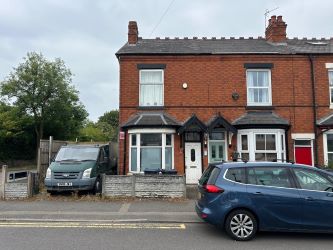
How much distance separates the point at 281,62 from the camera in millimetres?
17453

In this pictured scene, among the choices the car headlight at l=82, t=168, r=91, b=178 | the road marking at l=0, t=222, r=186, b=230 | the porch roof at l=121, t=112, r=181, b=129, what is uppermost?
the porch roof at l=121, t=112, r=181, b=129

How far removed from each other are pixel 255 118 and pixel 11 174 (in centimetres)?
1102

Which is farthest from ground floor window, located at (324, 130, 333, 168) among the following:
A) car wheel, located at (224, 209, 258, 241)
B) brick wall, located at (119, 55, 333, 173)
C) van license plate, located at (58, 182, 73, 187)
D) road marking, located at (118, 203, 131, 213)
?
van license plate, located at (58, 182, 73, 187)

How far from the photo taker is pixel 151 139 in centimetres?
1647

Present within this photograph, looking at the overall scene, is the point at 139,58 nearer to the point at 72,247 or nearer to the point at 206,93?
the point at 206,93

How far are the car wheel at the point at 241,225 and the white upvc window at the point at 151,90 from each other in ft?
34.3

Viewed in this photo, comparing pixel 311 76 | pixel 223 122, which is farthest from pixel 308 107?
pixel 223 122

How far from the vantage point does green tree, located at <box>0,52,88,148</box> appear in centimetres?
4006

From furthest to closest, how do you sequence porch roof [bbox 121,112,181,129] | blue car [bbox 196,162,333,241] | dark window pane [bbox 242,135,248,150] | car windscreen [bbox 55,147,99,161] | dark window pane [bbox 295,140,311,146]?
dark window pane [bbox 295,140,311,146] < dark window pane [bbox 242,135,248,150] < porch roof [bbox 121,112,181,129] < car windscreen [bbox 55,147,99,161] < blue car [bbox 196,162,333,241]

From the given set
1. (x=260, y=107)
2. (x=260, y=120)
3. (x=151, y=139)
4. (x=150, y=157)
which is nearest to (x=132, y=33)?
(x=151, y=139)

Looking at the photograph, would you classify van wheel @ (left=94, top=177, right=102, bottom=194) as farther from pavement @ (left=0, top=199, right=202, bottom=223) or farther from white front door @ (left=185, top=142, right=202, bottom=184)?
white front door @ (left=185, top=142, right=202, bottom=184)

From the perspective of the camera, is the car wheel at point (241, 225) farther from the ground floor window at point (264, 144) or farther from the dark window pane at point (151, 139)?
the dark window pane at point (151, 139)

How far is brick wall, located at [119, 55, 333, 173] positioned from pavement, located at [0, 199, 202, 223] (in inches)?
242

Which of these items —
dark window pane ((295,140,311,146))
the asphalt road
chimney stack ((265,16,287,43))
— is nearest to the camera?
the asphalt road
